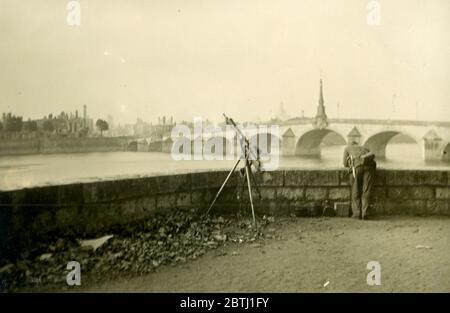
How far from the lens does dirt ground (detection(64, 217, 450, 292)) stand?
119 inches

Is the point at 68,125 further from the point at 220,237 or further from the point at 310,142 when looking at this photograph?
the point at 220,237

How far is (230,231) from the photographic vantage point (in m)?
4.54

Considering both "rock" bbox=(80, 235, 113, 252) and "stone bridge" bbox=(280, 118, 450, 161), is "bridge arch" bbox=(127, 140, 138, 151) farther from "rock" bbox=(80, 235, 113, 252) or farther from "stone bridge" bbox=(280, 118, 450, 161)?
"rock" bbox=(80, 235, 113, 252)

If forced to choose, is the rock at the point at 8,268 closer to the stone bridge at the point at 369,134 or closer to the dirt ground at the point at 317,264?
the dirt ground at the point at 317,264

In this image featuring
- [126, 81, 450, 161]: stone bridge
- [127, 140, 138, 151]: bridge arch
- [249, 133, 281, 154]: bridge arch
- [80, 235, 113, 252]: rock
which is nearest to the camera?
[80, 235, 113, 252]: rock

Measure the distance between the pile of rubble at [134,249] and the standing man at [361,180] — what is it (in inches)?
54.7

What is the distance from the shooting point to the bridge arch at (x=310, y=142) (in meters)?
41.5

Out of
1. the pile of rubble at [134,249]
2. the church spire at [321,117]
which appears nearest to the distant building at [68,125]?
the church spire at [321,117]

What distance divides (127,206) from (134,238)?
51 centimetres

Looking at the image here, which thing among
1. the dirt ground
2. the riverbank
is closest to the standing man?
the dirt ground

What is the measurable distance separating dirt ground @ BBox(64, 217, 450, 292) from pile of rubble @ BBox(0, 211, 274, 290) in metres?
0.17

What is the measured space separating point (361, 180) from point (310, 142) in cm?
4014
